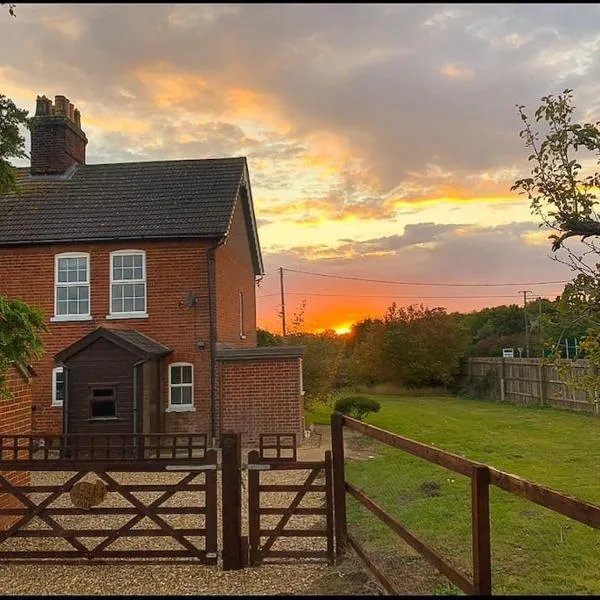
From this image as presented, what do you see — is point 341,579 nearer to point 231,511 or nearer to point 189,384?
point 231,511

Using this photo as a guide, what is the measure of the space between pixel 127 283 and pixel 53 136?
21.4ft

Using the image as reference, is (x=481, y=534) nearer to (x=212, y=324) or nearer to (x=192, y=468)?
(x=192, y=468)

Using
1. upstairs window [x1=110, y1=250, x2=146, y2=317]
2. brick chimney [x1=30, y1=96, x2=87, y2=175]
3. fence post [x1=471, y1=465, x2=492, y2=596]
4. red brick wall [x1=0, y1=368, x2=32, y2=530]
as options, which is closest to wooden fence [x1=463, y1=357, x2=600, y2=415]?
upstairs window [x1=110, y1=250, x2=146, y2=317]

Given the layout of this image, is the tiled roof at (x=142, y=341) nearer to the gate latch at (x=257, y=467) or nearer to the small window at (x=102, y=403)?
the small window at (x=102, y=403)

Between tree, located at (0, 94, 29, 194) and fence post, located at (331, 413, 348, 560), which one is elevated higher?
tree, located at (0, 94, 29, 194)

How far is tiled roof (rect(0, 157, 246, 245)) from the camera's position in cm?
1675

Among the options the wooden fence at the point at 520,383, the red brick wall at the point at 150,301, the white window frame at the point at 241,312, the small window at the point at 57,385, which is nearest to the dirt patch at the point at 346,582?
the red brick wall at the point at 150,301

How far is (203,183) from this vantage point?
18.6 metres

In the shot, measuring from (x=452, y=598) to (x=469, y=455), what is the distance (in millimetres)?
9091

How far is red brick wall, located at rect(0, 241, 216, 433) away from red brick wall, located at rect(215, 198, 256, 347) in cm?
79

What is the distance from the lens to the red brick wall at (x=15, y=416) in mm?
8367

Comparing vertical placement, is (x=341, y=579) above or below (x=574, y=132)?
below

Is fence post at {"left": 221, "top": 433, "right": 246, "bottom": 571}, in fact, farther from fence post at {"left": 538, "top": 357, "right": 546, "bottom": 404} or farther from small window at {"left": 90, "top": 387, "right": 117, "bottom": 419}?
fence post at {"left": 538, "top": 357, "right": 546, "bottom": 404}

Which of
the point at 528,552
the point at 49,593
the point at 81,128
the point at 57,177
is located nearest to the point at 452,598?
the point at 528,552
